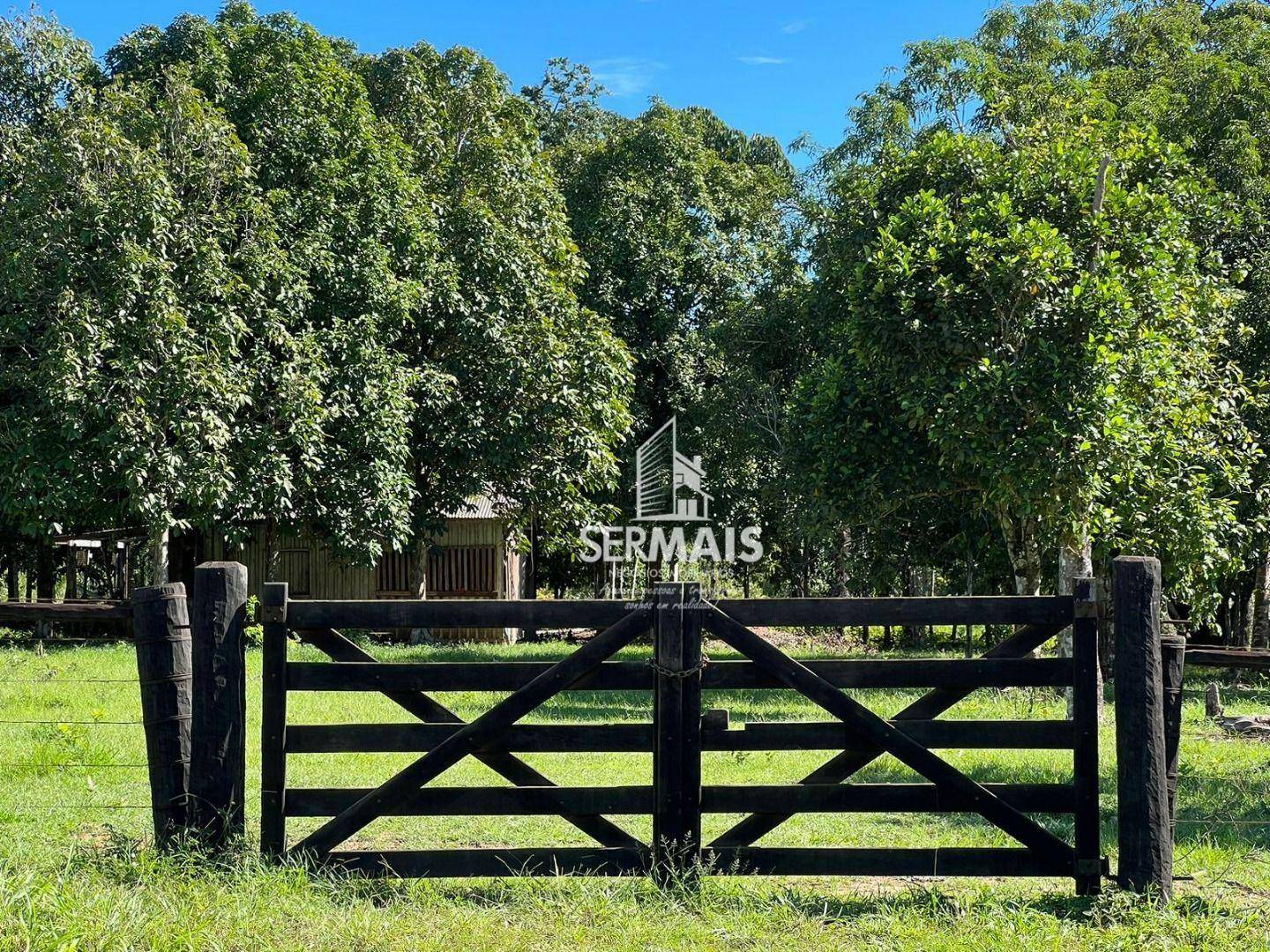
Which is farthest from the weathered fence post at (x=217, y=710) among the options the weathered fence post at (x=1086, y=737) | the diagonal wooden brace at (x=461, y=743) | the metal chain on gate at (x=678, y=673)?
the weathered fence post at (x=1086, y=737)

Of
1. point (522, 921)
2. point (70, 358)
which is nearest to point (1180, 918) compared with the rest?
point (522, 921)

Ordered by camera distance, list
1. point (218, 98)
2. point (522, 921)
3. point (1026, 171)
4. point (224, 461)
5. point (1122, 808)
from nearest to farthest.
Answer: point (522, 921), point (1122, 808), point (1026, 171), point (224, 461), point (218, 98)

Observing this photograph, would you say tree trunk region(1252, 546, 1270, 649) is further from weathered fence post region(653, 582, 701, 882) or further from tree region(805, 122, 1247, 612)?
weathered fence post region(653, 582, 701, 882)

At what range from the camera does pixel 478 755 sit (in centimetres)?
598

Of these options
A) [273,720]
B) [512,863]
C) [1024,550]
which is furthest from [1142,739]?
[1024,550]

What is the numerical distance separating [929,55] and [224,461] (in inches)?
671

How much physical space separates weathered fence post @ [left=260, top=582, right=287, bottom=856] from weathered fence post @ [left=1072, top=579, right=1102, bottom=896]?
4.08m

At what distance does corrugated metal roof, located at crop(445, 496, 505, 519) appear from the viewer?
28.9 m

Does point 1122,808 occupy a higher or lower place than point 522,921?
higher

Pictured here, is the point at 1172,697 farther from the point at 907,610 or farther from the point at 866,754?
the point at 866,754

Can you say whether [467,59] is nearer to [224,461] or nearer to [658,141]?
[658,141]

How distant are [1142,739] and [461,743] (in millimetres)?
3471

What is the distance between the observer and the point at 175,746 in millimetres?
6109

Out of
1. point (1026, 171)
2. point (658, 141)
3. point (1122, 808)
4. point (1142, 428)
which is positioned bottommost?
point (1122, 808)
